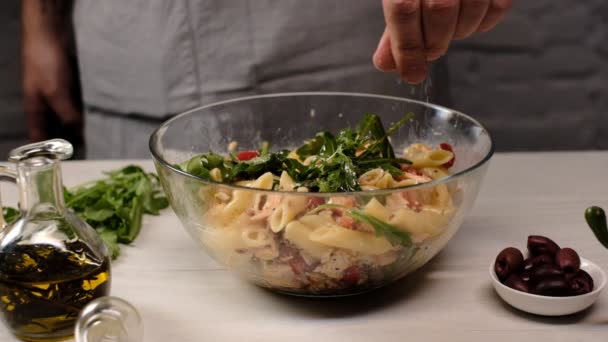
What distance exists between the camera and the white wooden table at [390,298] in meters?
0.86

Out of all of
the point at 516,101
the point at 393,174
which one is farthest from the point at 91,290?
the point at 516,101

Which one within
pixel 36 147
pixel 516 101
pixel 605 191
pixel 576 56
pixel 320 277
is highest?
pixel 36 147

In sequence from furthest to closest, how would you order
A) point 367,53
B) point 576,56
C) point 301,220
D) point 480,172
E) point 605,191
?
point 576,56 → point 367,53 → point 605,191 → point 480,172 → point 301,220

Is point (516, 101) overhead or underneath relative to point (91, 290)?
underneath

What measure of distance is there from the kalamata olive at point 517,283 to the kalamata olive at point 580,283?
51mm

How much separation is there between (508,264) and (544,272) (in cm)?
5

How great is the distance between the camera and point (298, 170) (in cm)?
100

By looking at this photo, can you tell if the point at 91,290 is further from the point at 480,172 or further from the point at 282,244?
the point at 480,172

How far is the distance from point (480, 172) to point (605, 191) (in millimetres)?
468

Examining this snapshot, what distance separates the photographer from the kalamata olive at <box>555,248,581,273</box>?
2.94 ft

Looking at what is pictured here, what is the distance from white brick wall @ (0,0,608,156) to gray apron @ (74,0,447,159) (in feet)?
3.11

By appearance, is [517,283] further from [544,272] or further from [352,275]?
[352,275]

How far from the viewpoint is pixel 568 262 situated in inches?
35.2

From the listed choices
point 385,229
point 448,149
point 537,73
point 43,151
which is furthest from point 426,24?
point 537,73
